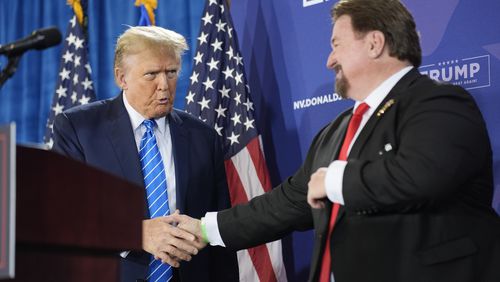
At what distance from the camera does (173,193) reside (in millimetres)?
3557

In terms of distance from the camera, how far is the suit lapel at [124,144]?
11.4ft

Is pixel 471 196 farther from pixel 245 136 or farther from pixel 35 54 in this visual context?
pixel 35 54

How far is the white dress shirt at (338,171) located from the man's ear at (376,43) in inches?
4.0

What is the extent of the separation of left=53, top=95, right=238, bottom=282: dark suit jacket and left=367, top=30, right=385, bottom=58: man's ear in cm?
120

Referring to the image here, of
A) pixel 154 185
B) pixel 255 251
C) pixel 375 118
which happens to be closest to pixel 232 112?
pixel 255 251

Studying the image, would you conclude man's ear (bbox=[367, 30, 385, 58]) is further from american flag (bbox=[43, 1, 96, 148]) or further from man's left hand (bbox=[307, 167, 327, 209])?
american flag (bbox=[43, 1, 96, 148])

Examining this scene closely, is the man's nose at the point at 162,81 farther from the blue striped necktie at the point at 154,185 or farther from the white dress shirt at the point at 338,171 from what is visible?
the white dress shirt at the point at 338,171

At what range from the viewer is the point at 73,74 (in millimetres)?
5266

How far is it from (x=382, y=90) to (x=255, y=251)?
196cm

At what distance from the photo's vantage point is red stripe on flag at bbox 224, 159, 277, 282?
4.40 m

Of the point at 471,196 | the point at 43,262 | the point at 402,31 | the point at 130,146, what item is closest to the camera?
the point at 43,262

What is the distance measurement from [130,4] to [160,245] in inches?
108

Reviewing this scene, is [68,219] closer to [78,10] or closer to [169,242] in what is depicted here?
[169,242]

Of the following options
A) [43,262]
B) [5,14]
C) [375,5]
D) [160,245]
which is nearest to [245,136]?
[160,245]
